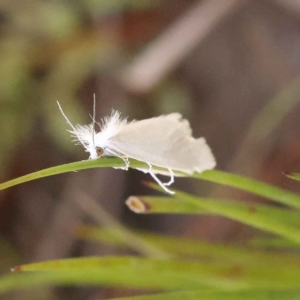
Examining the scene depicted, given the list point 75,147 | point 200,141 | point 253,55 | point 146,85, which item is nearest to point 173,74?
point 146,85

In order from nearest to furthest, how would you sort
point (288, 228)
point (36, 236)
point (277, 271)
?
1. point (288, 228)
2. point (277, 271)
3. point (36, 236)

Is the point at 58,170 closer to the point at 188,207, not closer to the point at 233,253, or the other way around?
the point at 188,207

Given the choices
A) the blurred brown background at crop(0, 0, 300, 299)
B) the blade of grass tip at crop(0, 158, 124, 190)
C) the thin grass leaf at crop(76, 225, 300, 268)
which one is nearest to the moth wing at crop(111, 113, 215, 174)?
the blade of grass tip at crop(0, 158, 124, 190)

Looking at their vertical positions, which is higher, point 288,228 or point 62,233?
point 62,233

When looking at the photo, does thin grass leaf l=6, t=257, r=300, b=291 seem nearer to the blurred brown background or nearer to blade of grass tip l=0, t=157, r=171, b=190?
blade of grass tip l=0, t=157, r=171, b=190

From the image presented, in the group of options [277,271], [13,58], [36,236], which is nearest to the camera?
[277,271]

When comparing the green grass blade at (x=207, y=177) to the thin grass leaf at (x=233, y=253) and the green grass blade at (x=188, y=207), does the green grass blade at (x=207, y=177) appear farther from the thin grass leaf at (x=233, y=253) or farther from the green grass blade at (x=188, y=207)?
the thin grass leaf at (x=233, y=253)

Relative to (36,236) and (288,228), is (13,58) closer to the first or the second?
(36,236)
